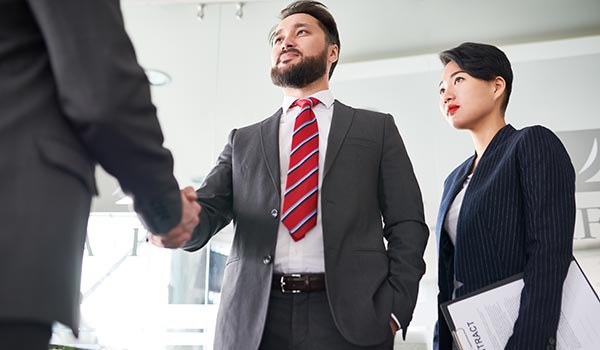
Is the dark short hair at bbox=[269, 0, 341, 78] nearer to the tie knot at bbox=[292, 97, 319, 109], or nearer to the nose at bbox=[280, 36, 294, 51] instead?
the nose at bbox=[280, 36, 294, 51]

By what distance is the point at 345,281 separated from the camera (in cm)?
158

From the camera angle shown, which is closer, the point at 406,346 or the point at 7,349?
the point at 7,349

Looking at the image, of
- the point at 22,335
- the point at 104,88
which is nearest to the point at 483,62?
the point at 104,88

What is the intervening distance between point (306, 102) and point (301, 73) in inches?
4.8

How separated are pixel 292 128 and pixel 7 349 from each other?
1257 millimetres

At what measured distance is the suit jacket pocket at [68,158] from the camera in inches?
33.1

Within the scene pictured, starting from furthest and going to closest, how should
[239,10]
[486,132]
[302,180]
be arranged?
[239,10] → [486,132] → [302,180]

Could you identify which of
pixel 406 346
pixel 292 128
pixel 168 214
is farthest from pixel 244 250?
pixel 406 346

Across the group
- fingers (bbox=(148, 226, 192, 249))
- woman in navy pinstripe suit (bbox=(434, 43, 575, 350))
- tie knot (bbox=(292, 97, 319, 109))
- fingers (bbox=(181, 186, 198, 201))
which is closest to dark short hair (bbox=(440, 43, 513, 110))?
woman in navy pinstripe suit (bbox=(434, 43, 575, 350))

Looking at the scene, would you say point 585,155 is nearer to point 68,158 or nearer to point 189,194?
point 189,194

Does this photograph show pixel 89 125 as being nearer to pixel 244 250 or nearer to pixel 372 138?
pixel 244 250

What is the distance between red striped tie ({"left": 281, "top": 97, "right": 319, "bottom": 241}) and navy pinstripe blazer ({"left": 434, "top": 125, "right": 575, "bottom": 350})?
20.0 inches

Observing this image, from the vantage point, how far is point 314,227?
5.55ft

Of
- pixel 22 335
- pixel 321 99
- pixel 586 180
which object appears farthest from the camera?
pixel 586 180
